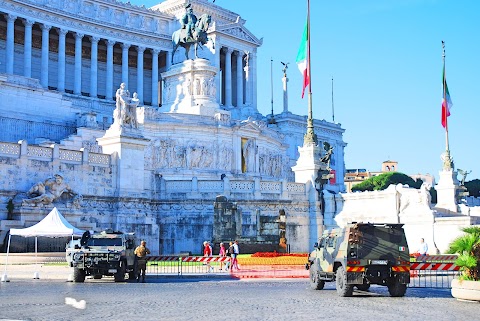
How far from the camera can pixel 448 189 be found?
181 ft

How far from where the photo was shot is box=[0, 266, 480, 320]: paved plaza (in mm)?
15295

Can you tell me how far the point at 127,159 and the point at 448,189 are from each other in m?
25.7

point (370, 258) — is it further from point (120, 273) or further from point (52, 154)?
point (52, 154)

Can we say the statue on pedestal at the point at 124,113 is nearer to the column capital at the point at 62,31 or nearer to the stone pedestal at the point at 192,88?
the stone pedestal at the point at 192,88

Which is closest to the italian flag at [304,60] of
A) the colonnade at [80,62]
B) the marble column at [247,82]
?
the colonnade at [80,62]

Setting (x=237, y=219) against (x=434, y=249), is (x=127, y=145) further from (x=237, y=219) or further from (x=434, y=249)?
(x=434, y=249)

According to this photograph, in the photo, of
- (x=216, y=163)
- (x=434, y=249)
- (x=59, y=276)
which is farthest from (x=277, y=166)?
(x=59, y=276)

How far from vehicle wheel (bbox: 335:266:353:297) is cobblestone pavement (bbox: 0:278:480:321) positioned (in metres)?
0.32

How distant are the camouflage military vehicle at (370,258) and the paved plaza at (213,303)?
481 mm

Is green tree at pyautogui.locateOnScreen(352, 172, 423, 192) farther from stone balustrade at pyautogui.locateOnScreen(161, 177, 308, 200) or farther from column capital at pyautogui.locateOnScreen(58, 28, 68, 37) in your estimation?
stone balustrade at pyautogui.locateOnScreen(161, 177, 308, 200)

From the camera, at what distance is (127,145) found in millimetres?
41406

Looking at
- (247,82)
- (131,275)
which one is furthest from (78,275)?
(247,82)

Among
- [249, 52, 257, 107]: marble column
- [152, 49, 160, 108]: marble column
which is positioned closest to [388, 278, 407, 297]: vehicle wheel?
[152, 49, 160, 108]: marble column

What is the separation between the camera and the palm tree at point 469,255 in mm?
18812
